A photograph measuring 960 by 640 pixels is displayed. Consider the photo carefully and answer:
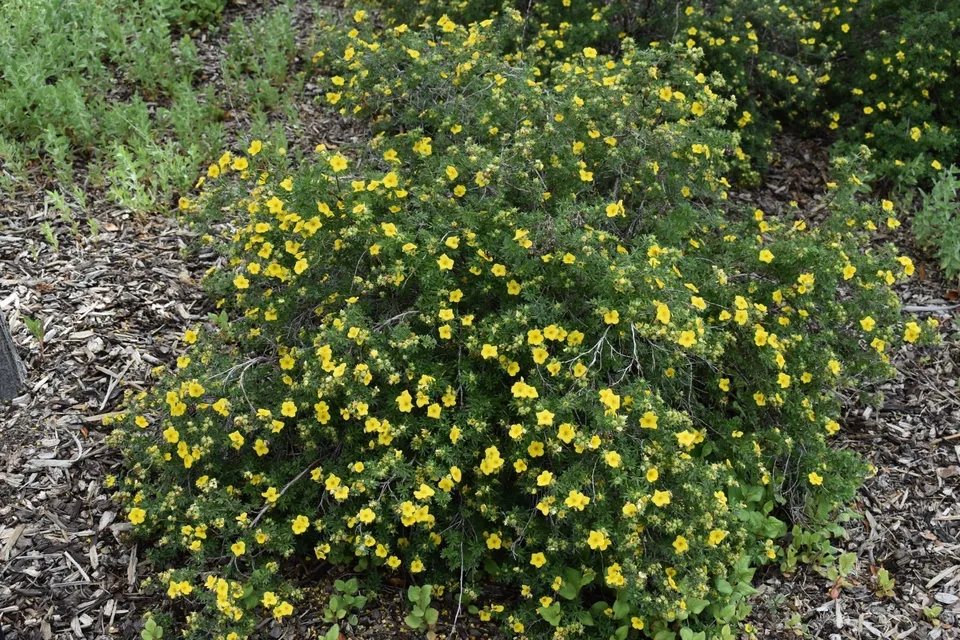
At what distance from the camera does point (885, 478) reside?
12.4 ft

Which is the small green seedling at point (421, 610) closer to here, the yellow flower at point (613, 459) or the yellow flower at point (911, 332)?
the yellow flower at point (613, 459)

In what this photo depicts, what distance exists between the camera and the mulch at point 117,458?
305 cm

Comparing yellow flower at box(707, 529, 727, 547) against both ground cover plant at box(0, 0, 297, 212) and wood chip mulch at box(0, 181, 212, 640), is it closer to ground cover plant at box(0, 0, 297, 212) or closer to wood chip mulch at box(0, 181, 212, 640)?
wood chip mulch at box(0, 181, 212, 640)

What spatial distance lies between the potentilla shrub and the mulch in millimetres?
173

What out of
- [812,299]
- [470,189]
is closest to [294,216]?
[470,189]

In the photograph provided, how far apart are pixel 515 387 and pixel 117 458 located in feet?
5.82

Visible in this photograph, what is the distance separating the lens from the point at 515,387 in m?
2.76

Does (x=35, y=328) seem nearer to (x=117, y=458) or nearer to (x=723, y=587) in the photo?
(x=117, y=458)

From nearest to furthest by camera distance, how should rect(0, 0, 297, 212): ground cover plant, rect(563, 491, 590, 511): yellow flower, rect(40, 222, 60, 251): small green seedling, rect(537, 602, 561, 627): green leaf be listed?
1. rect(563, 491, 590, 511): yellow flower
2. rect(537, 602, 561, 627): green leaf
3. rect(40, 222, 60, 251): small green seedling
4. rect(0, 0, 297, 212): ground cover plant

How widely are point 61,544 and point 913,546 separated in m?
3.43

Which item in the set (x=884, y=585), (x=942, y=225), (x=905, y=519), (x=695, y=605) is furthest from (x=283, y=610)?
(x=942, y=225)

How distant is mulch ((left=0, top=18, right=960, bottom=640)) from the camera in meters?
3.05

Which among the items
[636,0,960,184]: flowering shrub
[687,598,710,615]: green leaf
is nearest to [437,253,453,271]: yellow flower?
[687,598,710,615]: green leaf

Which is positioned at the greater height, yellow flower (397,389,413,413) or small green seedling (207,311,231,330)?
yellow flower (397,389,413,413)
